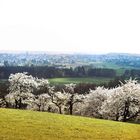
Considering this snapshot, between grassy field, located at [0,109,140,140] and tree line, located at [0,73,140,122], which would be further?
tree line, located at [0,73,140,122]

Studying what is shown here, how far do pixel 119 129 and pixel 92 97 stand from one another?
46.7 m

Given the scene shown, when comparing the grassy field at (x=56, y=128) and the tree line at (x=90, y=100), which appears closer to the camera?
the grassy field at (x=56, y=128)

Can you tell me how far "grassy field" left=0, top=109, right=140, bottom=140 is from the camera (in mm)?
32656

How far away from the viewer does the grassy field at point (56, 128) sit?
32.7 m

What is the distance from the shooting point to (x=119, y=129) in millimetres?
38750

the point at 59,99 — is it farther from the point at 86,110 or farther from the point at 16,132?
the point at 16,132

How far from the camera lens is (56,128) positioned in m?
35.9

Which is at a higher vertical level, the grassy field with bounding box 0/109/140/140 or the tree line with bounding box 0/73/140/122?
the grassy field with bounding box 0/109/140/140

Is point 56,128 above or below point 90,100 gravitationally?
above

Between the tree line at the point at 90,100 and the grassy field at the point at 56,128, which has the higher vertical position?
the grassy field at the point at 56,128

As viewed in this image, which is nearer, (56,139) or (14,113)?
(56,139)

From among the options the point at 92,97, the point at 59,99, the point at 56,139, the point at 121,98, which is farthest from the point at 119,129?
the point at 59,99

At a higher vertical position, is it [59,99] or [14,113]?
→ [14,113]

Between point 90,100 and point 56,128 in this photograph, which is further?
point 90,100
